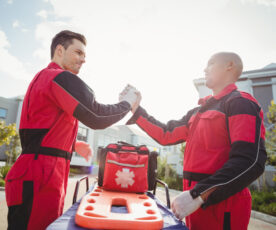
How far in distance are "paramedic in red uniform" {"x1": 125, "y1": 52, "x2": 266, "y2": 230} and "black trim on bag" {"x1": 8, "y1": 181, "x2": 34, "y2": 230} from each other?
1.04m

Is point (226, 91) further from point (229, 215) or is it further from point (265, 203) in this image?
point (265, 203)

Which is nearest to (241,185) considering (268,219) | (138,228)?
(138,228)

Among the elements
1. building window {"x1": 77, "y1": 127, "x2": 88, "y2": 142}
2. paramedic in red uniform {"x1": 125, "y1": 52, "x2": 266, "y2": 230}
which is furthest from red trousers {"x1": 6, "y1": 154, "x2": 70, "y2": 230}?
building window {"x1": 77, "y1": 127, "x2": 88, "y2": 142}

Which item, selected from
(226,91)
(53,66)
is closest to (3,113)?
A: (53,66)

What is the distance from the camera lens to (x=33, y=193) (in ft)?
4.65

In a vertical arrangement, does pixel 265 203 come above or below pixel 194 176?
below

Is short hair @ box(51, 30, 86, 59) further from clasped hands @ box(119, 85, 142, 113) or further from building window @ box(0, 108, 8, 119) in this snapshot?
building window @ box(0, 108, 8, 119)

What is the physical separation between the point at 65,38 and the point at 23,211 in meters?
1.66

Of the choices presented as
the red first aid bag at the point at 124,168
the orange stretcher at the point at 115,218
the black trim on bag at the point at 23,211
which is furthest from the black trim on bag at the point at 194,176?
the black trim on bag at the point at 23,211

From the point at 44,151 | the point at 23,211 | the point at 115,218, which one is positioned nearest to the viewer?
the point at 115,218

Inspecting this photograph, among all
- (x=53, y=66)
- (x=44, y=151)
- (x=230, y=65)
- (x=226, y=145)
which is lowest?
(x=44, y=151)

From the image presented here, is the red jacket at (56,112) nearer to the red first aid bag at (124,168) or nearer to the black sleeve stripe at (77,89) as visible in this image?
the black sleeve stripe at (77,89)

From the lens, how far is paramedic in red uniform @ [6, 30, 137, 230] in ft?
4.61

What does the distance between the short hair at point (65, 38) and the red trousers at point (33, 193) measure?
3.93 ft
